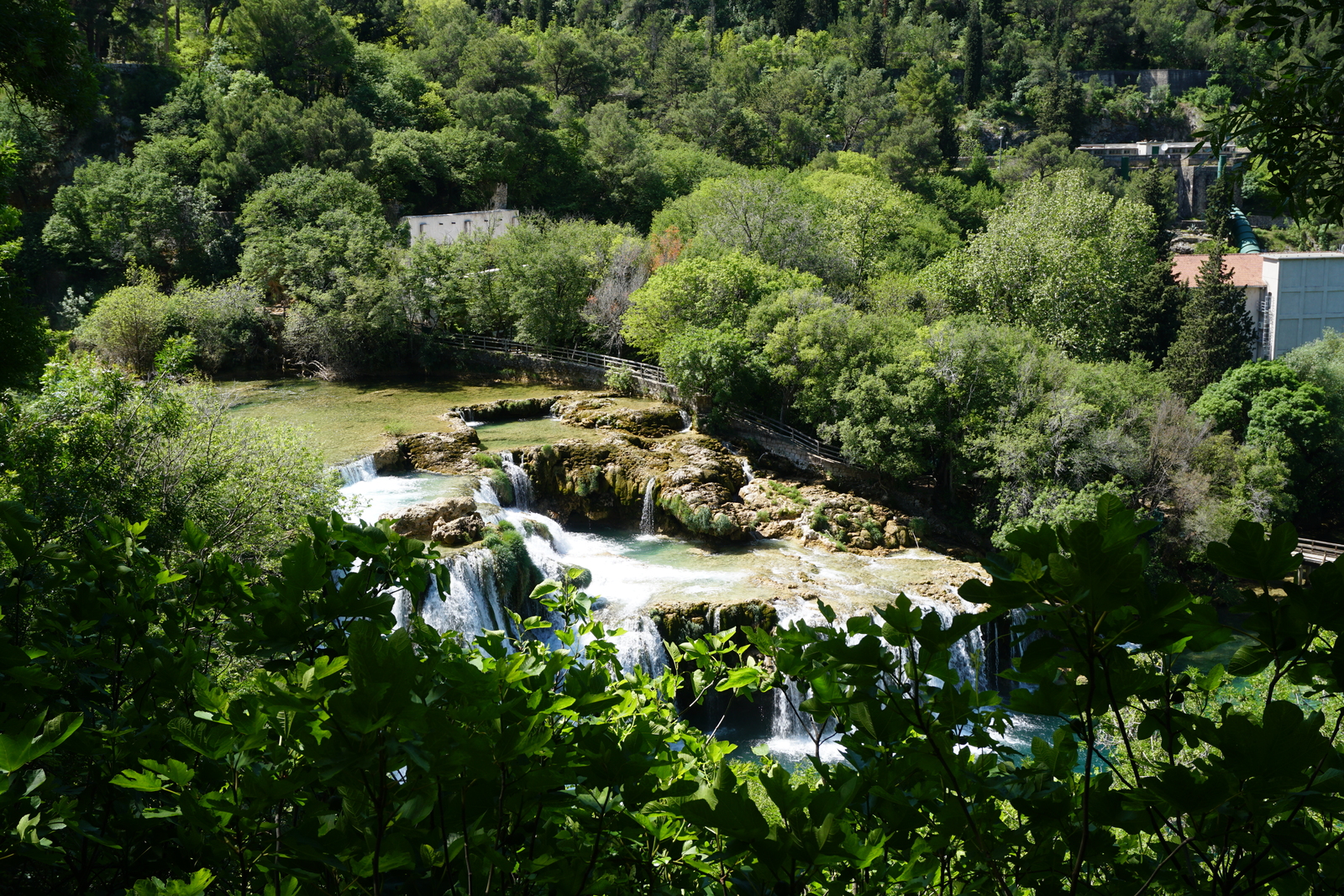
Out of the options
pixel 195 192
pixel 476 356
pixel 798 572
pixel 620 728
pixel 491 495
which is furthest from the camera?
pixel 195 192

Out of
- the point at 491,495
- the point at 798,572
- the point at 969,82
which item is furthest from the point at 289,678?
the point at 969,82

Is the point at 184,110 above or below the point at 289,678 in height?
above

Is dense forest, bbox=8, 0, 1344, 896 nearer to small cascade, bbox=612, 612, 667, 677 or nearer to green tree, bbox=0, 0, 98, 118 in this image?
green tree, bbox=0, 0, 98, 118

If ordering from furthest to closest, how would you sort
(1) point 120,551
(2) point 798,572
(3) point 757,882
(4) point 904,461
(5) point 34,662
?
(4) point 904,461, (2) point 798,572, (1) point 120,551, (5) point 34,662, (3) point 757,882

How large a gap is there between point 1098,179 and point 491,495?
44.6m

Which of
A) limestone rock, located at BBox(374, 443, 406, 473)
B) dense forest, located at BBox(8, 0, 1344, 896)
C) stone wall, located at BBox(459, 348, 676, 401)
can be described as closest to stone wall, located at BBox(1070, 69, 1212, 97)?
dense forest, located at BBox(8, 0, 1344, 896)

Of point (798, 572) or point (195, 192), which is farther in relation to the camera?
point (195, 192)

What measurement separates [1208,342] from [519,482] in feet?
69.8

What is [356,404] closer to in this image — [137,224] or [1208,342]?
[137,224]

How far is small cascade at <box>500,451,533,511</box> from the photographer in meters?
19.3

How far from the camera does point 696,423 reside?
2320 cm

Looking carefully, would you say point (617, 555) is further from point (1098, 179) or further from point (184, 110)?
point (1098, 179)

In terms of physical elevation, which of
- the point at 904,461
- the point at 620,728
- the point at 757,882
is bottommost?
the point at 904,461

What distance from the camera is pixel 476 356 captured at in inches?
1138
